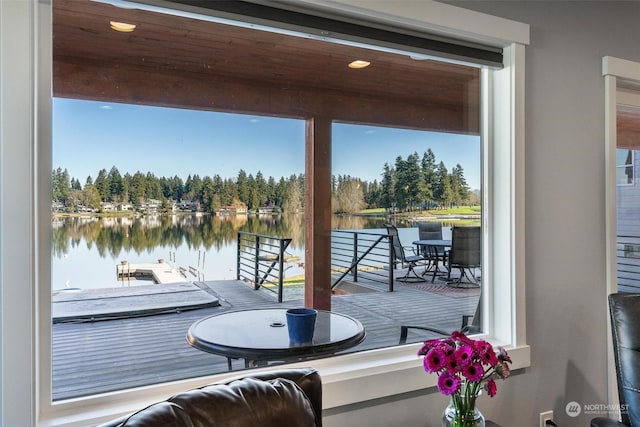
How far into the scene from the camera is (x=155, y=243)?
207 centimetres

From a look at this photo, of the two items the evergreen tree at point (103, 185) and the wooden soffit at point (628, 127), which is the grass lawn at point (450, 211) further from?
the evergreen tree at point (103, 185)

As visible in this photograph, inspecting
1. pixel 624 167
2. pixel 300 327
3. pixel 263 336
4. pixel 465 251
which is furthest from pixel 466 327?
pixel 624 167

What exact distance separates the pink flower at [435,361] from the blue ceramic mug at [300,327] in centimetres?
59

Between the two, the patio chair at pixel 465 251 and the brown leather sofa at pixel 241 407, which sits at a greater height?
the patio chair at pixel 465 251

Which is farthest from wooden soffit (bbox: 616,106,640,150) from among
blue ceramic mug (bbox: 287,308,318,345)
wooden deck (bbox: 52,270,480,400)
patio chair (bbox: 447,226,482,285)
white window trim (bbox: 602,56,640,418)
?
blue ceramic mug (bbox: 287,308,318,345)

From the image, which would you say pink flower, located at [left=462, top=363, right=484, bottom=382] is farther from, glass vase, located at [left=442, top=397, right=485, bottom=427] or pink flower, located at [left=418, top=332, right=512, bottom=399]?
glass vase, located at [left=442, top=397, right=485, bottom=427]

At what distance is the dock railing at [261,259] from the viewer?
245cm

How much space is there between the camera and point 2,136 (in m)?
1.21

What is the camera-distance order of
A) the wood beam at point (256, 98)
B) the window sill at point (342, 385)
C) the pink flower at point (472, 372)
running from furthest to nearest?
the wood beam at point (256, 98)
the pink flower at point (472, 372)
the window sill at point (342, 385)

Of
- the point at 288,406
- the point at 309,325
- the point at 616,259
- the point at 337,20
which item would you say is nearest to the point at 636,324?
the point at 616,259

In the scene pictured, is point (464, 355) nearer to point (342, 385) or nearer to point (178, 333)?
point (342, 385)

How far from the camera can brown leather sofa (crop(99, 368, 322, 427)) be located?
916 millimetres

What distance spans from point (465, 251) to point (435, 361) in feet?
3.22

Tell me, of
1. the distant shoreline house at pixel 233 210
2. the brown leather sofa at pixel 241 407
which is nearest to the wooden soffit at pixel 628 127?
the distant shoreline house at pixel 233 210
